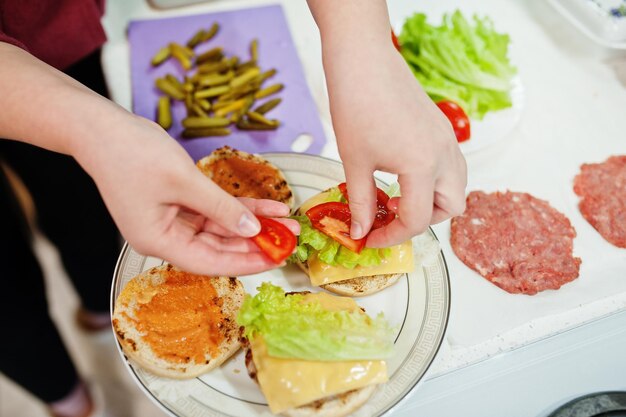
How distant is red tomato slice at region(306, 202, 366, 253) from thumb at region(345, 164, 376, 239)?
17cm

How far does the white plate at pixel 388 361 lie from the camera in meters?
1.82

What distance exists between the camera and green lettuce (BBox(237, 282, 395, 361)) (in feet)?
5.91

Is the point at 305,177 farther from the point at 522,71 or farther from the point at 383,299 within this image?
the point at 522,71

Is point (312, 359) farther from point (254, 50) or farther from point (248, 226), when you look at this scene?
point (254, 50)

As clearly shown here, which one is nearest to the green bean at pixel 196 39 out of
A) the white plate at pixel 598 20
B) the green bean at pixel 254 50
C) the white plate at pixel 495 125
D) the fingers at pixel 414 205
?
the green bean at pixel 254 50

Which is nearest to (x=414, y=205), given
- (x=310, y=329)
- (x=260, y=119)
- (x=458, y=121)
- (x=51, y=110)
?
(x=310, y=329)

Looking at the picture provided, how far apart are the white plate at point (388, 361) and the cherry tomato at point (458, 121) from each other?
2.51 feet

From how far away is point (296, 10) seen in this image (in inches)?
140

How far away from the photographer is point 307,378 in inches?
69.9

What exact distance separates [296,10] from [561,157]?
6.63 ft

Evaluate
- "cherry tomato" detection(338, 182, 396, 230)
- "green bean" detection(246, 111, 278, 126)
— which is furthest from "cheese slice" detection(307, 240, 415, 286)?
"green bean" detection(246, 111, 278, 126)

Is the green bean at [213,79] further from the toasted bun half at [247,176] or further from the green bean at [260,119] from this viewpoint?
the toasted bun half at [247,176]

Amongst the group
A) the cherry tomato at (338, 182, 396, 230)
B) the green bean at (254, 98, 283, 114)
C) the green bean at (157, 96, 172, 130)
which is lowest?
the cherry tomato at (338, 182, 396, 230)

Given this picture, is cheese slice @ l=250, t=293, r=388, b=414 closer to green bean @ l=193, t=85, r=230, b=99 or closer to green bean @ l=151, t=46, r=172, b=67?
green bean @ l=193, t=85, r=230, b=99
